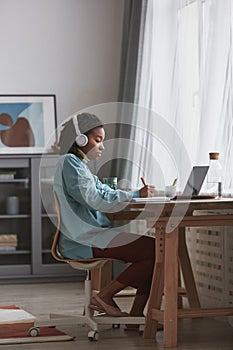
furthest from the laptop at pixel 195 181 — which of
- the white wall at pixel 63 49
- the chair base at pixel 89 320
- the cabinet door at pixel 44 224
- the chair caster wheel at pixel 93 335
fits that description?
the white wall at pixel 63 49

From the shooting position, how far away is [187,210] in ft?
13.5

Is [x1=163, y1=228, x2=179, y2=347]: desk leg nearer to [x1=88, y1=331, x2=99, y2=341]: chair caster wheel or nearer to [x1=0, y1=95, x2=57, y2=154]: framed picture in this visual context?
[x1=88, y1=331, x2=99, y2=341]: chair caster wheel

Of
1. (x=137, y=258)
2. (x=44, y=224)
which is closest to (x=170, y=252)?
(x=137, y=258)

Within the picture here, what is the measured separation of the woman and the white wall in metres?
2.54

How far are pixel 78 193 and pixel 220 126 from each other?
3.78ft

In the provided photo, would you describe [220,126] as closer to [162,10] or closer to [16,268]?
[162,10]

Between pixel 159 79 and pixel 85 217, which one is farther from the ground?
pixel 159 79

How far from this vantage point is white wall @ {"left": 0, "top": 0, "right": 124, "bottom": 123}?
6.80 meters

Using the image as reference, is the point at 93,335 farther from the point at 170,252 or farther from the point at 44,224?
the point at 44,224

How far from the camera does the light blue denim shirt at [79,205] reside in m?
4.15

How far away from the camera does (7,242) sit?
6.52 metres

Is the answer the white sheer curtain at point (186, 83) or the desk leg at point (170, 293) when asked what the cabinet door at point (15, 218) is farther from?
the desk leg at point (170, 293)

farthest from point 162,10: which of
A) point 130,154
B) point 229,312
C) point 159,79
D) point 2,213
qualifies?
point 229,312

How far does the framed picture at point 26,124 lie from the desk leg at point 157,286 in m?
2.68
